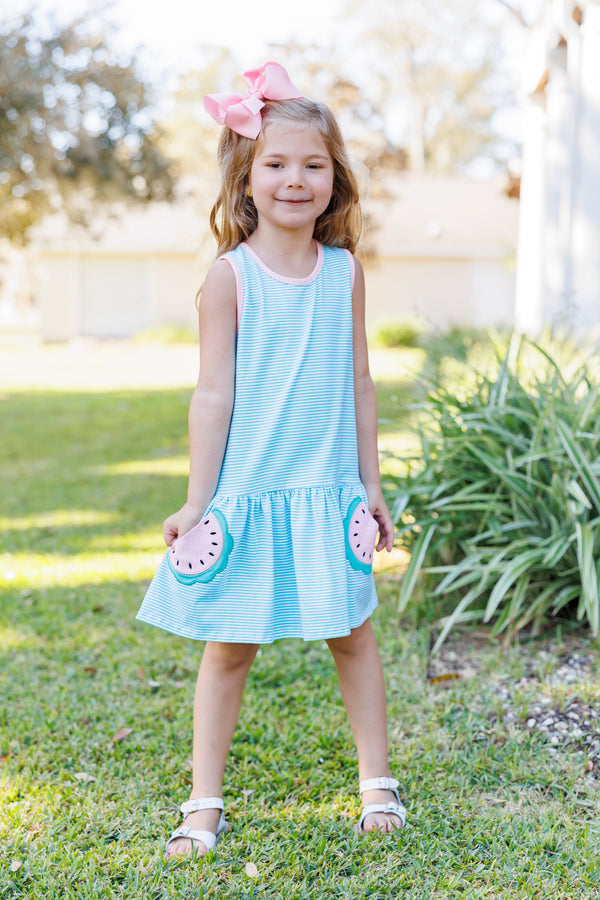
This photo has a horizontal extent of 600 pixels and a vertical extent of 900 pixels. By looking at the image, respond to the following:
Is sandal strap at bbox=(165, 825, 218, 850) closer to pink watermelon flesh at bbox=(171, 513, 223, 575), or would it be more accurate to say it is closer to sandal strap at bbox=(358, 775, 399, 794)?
sandal strap at bbox=(358, 775, 399, 794)

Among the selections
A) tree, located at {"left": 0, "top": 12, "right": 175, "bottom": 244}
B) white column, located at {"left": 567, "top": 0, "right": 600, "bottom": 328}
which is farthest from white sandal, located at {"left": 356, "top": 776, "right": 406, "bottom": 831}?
tree, located at {"left": 0, "top": 12, "right": 175, "bottom": 244}

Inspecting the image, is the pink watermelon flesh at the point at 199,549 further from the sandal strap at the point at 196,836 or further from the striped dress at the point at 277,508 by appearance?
the sandal strap at the point at 196,836

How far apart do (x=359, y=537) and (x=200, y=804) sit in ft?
2.43

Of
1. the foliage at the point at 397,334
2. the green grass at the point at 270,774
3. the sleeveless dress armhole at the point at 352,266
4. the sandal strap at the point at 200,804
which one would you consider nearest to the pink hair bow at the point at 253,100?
the sleeveless dress armhole at the point at 352,266

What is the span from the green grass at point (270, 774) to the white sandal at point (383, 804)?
0.13ft

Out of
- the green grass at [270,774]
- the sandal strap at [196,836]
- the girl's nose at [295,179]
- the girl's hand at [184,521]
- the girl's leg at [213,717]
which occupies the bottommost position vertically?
the green grass at [270,774]

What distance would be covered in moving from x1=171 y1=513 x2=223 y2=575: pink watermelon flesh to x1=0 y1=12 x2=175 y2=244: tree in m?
6.68

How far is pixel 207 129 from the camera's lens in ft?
56.5

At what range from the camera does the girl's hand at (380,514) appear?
85.0 inches

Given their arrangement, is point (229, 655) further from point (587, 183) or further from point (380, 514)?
point (587, 183)

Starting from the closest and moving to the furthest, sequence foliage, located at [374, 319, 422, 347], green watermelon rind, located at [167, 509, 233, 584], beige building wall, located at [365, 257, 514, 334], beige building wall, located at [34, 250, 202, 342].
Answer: green watermelon rind, located at [167, 509, 233, 584]
foliage, located at [374, 319, 422, 347]
beige building wall, located at [365, 257, 514, 334]
beige building wall, located at [34, 250, 202, 342]

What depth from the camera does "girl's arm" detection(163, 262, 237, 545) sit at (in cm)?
Answer: 197

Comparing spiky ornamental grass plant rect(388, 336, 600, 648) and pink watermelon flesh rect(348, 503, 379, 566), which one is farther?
spiky ornamental grass plant rect(388, 336, 600, 648)

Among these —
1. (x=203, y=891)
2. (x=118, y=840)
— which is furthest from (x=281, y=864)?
(x=118, y=840)
